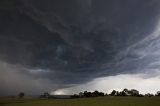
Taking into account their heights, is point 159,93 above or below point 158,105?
above

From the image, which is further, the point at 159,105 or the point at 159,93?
the point at 159,93

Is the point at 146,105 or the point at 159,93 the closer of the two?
the point at 146,105

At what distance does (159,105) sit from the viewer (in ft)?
263

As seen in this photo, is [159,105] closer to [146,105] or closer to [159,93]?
[146,105]

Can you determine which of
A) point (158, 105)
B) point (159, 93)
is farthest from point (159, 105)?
point (159, 93)

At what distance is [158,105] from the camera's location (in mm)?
80062

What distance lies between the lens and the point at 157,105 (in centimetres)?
8031

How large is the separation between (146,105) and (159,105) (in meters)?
5.19

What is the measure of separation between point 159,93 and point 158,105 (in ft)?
343

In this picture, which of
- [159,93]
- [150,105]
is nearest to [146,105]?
[150,105]

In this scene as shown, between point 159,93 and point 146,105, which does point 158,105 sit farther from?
point 159,93

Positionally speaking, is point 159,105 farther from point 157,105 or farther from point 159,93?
point 159,93

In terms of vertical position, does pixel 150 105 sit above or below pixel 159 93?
below

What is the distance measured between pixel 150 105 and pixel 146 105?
2015mm
